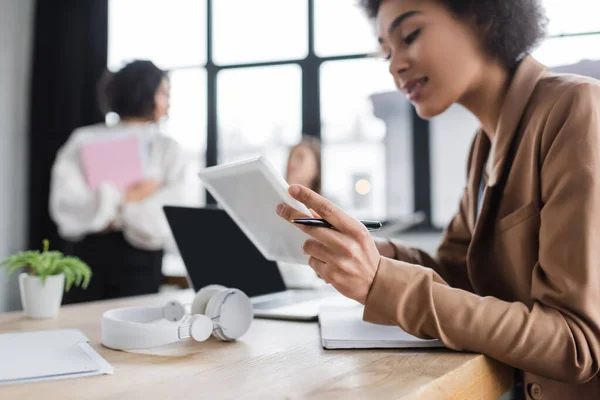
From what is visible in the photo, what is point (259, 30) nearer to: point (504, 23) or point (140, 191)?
point (140, 191)

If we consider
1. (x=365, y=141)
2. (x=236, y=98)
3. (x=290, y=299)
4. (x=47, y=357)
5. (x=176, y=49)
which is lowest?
(x=290, y=299)

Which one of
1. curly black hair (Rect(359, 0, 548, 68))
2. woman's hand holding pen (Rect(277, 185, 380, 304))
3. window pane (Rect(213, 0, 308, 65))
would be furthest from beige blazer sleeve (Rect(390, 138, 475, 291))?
window pane (Rect(213, 0, 308, 65))

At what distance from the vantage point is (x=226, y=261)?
1.29 m

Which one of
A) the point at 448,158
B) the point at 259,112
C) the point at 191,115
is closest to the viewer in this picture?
the point at 448,158

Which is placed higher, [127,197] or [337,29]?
[337,29]

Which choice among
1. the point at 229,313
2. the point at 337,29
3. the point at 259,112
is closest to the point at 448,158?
the point at 337,29

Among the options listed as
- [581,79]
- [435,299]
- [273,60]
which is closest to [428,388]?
[435,299]

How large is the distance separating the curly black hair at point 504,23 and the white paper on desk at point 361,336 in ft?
2.03

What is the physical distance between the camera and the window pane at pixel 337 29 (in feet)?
10.9

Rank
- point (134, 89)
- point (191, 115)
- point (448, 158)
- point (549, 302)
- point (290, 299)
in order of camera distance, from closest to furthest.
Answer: point (549, 302) < point (290, 299) < point (134, 89) < point (448, 158) < point (191, 115)

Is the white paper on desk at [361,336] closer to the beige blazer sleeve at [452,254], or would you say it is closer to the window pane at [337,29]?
the beige blazer sleeve at [452,254]

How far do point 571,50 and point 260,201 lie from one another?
2.50 metres

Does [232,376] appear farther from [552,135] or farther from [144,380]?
[552,135]

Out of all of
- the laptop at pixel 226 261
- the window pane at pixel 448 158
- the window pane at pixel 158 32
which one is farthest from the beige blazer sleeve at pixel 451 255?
the window pane at pixel 158 32
